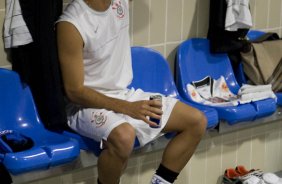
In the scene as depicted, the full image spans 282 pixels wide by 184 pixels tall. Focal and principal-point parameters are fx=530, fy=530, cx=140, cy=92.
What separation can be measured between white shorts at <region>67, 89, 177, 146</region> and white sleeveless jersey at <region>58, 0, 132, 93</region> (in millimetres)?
86

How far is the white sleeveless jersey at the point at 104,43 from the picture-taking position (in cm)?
196

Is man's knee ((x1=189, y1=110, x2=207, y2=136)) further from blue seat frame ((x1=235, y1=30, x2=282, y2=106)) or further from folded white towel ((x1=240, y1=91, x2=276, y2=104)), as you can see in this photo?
blue seat frame ((x1=235, y1=30, x2=282, y2=106))

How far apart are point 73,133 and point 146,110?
0.30 m

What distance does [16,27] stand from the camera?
1.94 m

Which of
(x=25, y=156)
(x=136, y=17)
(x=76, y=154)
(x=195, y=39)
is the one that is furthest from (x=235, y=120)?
(x=25, y=156)

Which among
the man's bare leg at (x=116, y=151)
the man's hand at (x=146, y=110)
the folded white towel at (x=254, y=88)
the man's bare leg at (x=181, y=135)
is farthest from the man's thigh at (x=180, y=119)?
the folded white towel at (x=254, y=88)

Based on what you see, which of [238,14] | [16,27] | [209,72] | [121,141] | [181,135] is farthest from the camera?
[209,72]

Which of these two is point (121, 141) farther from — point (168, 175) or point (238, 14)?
point (238, 14)

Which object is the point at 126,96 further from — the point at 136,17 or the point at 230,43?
the point at 230,43

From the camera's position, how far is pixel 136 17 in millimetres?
2352

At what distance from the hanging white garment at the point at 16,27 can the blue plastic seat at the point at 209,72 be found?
2.66 ft

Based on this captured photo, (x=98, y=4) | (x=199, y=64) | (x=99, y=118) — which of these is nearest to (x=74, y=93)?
(x=99, y=118)

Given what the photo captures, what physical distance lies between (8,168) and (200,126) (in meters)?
0.75

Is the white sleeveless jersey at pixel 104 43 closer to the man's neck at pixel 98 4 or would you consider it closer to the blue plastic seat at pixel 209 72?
the man's neck at pixel 98 4
